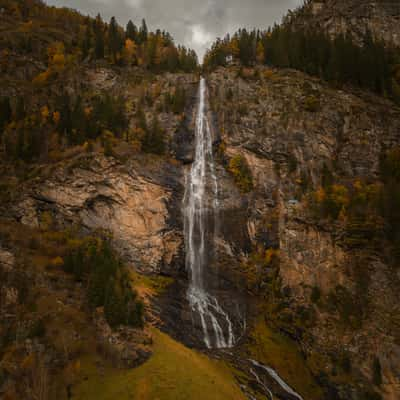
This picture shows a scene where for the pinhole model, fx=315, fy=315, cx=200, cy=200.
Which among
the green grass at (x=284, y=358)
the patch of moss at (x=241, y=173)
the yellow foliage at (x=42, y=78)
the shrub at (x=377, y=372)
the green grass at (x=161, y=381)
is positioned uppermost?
the yellow foliage at (x=42, y=78)

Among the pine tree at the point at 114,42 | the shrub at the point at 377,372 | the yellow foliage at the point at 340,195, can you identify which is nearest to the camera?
the shrub at the point at 377,372

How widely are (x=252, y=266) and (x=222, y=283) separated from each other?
501cm

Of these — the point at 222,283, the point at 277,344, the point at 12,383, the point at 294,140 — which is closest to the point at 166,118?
the point at 294,140

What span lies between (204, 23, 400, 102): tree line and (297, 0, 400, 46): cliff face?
293 centimetres

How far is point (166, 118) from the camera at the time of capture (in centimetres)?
5988

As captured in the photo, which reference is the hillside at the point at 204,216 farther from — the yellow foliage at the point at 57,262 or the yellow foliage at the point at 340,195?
the yellow foliage at the point at 57,262

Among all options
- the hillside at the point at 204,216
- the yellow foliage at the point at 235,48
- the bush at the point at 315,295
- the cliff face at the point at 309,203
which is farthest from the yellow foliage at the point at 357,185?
the yellow foliage at the point at 235,48

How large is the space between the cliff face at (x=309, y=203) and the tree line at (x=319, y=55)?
462 cm

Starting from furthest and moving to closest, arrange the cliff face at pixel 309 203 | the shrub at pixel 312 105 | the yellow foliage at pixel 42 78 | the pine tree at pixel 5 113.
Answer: the yellow foliage at pixel 42 78 → the shrub at pixel 312 105 → the pine tree at pixel 5 113 → the cliff face at pixel 309 203

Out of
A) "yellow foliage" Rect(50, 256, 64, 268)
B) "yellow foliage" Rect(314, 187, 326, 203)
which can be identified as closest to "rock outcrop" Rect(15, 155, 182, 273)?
"yellow foliage" Rect(50, 256, 64, 268)

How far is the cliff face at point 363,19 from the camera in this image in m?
72.9

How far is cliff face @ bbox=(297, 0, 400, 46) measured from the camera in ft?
239

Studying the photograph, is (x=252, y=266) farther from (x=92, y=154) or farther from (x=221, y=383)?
(x=92, y=154)

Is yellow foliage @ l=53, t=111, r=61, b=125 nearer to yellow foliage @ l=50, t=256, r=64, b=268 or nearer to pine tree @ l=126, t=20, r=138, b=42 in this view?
yellow foliage @ l=50, t=256, r=64, b=268
